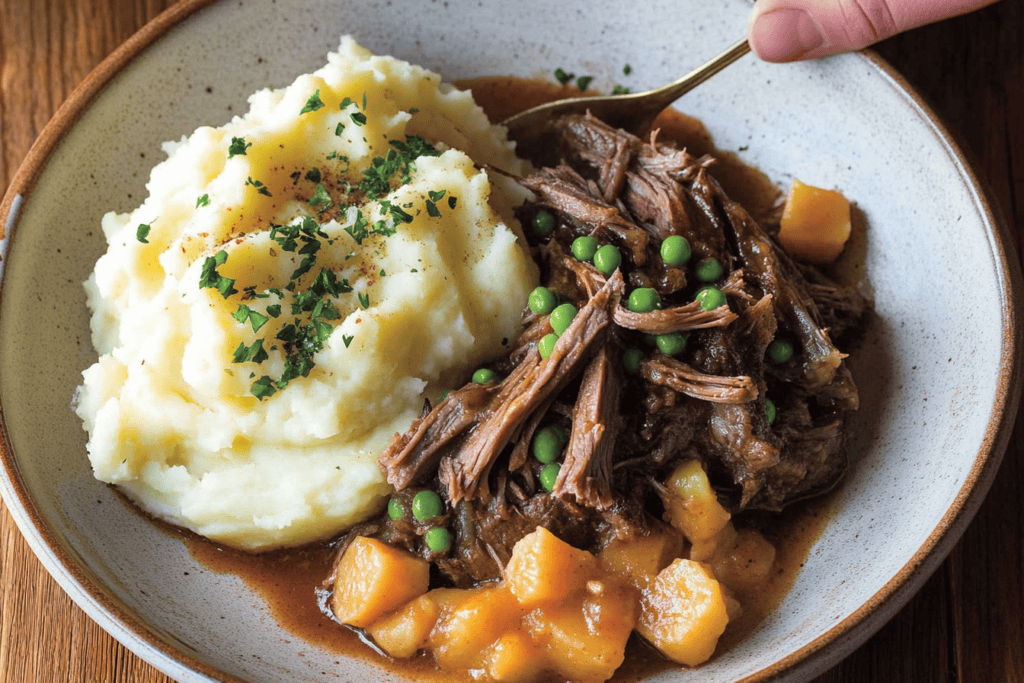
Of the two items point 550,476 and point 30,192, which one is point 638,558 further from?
point 30,192

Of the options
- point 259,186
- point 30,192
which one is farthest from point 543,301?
Result: point 30,192

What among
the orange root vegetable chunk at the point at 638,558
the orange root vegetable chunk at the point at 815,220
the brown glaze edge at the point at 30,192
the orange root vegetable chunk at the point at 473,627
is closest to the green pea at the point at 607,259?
the orange root vegetable chunk at the point at 815,220

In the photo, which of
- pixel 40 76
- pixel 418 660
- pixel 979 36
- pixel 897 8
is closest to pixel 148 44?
pixel 40 76

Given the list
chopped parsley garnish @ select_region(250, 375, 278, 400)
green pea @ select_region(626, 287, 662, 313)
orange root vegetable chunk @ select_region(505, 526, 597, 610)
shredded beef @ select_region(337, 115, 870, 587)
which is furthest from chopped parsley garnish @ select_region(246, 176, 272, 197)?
orange root vegetable chunk @ select_region(505, 526, 597, 610)

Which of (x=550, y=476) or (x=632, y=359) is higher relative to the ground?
(x=632, y=359)

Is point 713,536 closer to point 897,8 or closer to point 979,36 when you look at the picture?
point 897,8

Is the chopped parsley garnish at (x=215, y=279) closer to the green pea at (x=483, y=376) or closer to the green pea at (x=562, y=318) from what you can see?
the green pea at (x=483, y=376)
